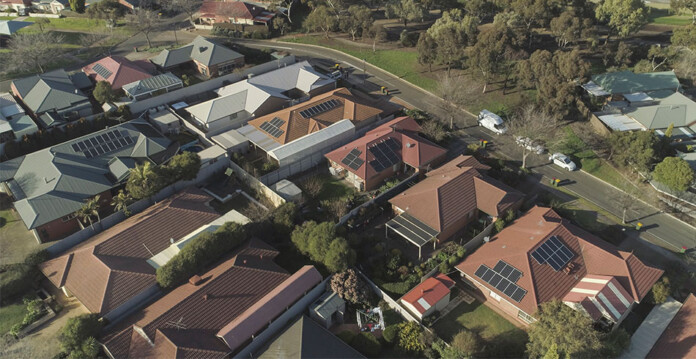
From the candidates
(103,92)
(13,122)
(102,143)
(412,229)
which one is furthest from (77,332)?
(103,92)

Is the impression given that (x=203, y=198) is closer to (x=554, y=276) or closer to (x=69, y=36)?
(x=554, y=276)

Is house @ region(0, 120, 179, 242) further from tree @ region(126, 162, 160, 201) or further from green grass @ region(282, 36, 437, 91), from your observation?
green grass @ region(282, 36, 437, 91)

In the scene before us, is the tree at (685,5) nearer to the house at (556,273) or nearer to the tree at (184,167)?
the house at (556,273)

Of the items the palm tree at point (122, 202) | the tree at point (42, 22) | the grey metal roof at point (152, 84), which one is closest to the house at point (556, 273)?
the palm tree at point (122, 202)

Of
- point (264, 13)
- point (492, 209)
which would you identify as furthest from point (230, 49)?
point (492, 209)

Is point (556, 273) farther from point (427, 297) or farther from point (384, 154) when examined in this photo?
point (384, 154)

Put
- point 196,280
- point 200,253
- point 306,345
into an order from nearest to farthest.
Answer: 1. point 306,345
2. point 196,280
3. point 200,253
